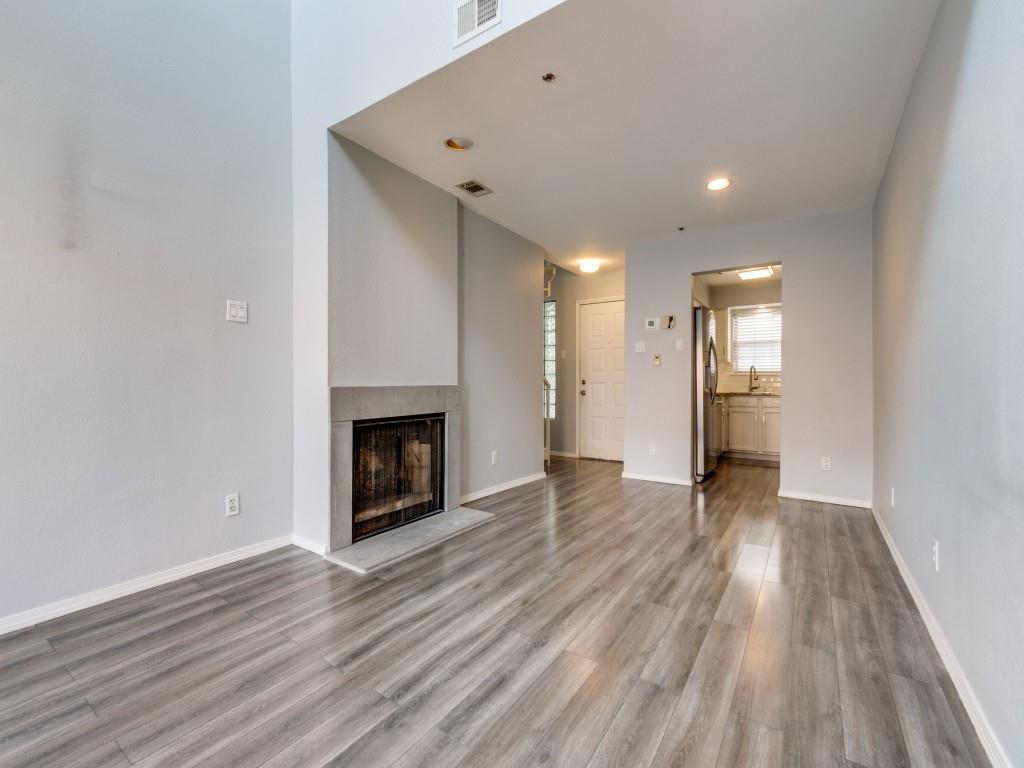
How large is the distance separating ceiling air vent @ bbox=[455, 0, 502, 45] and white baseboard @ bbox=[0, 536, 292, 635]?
2958 mm

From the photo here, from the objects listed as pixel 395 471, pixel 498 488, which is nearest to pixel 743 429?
pixel 498 488

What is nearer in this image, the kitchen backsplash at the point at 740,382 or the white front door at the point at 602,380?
the white front door at the point at 602,380

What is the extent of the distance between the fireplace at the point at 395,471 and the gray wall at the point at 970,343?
2891 millimetres

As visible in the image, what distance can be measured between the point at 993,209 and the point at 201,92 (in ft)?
11.5

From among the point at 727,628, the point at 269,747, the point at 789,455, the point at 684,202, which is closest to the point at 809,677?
the point at 727,628

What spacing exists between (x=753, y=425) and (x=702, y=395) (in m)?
2.21

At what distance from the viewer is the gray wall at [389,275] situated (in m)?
2.87

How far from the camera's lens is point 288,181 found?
2.96 meters

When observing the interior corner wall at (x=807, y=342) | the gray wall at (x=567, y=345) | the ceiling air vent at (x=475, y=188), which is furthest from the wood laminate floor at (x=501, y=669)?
the gray wall at (x=567, y=345)

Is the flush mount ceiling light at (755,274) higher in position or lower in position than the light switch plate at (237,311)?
higher

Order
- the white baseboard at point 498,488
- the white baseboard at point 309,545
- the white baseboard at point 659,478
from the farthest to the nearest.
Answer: the white baseboard at point 659,478 < the white baseboard at point 498,488 < the white baseboard at point 309,545

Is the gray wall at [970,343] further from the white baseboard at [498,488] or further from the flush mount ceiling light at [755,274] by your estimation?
the flush mount ceiling light at [755,274]

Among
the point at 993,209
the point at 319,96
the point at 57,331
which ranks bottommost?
the point at 57,331

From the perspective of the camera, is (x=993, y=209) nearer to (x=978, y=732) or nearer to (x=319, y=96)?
(x=978, y=732)
